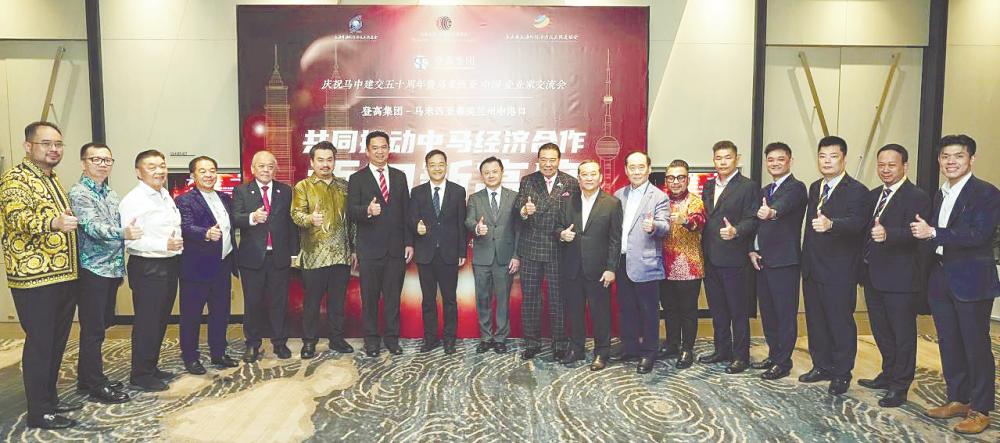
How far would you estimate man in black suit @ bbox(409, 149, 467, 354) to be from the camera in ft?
14.4

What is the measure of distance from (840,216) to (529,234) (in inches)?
81.2

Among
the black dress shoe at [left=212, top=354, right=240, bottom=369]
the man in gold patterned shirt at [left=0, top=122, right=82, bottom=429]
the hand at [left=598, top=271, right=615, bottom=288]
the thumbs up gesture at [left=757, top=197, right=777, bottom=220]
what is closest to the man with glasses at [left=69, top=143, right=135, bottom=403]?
the man in gold patterned shirt at [left=0, top=122, right=82, bottom=429]

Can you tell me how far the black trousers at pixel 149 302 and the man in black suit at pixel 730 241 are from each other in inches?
144

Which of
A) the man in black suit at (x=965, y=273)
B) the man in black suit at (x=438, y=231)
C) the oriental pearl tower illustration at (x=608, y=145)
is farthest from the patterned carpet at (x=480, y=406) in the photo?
the oriental pearl tower illustration at (x=608, y=145)

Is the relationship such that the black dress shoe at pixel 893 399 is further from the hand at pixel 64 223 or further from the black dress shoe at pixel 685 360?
the hand at pixel 64 223

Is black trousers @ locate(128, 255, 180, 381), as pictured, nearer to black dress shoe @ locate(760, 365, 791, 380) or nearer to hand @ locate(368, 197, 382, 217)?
hand @ locate(368, 197, 382, 217)

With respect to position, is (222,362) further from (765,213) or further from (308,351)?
(765,213)

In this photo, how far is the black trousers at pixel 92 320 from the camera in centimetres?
325

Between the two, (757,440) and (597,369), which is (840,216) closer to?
(757,440)

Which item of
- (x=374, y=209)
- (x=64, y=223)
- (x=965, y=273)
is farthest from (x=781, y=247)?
(x=64, y=223)

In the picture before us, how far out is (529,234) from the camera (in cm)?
429

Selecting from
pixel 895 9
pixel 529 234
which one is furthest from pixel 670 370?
pixel 895 9

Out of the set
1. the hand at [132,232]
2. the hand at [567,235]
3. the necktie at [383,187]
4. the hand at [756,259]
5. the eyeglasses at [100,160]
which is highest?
the eyeglasses at [100,160]

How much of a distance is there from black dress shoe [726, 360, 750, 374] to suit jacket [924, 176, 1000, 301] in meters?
1.38
